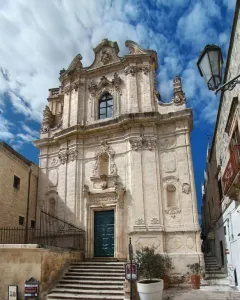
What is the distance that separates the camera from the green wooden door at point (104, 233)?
14450 millimetres

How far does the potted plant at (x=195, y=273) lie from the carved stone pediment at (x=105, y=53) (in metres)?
12.8

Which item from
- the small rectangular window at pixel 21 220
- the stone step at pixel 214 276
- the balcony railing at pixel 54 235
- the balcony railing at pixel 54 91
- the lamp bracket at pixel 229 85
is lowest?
the stone step at pixel 214 276

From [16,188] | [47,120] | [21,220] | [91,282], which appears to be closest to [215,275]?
[91,282]

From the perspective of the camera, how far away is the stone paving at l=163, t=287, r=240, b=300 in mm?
9383

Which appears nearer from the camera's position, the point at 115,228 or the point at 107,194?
the point at 115,228

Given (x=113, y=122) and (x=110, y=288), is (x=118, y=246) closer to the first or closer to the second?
(x=110, y=288)

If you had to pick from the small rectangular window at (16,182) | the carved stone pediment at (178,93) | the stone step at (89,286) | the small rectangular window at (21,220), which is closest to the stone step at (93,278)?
the stone step at (89,286)

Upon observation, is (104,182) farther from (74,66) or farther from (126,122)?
(74,66)

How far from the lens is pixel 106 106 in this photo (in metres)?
17.8

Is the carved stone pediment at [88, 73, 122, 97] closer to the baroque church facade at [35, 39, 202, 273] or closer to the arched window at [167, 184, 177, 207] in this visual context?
the baroque church facade at [35, 39, 202, 273]

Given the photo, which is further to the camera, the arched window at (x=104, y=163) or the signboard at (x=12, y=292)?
the arched window at (x=104, y=163)

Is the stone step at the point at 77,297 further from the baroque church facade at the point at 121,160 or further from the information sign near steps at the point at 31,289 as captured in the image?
the baroque church facade at the point at 121,160

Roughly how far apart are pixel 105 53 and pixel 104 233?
37.6 ft

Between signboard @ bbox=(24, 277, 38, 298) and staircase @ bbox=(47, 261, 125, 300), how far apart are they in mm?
601
